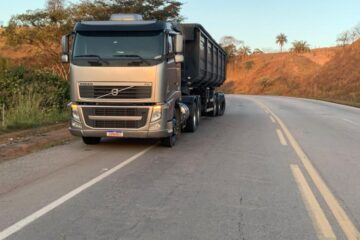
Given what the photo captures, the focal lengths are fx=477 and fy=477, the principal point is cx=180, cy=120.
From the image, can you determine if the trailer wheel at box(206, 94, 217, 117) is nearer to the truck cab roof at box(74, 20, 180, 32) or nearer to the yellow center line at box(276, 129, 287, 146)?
the yellow center line at box(276, 129, 287, 146)

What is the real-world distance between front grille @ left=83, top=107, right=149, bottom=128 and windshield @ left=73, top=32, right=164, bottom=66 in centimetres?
101

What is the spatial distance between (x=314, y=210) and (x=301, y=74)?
85.4 m

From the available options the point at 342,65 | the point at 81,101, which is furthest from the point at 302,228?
the point at 342,65

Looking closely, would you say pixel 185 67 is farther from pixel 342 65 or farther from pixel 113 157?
pixel 342 65

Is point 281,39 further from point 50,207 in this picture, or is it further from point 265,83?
point 50,207

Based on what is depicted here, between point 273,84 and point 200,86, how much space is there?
223 feet

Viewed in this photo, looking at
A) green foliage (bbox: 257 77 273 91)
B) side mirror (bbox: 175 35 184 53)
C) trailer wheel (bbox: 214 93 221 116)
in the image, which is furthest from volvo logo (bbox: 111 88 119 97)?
green foliage (bbox: 257 77 273 91)

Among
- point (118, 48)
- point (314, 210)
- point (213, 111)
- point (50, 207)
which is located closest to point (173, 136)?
point (118, 48)

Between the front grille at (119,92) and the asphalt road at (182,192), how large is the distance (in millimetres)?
1253

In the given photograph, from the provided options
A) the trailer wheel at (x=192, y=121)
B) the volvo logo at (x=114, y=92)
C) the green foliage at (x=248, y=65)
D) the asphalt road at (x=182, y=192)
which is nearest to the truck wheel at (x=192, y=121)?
the trailer wheel at (x=192, y=121)

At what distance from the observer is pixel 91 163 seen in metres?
9.21

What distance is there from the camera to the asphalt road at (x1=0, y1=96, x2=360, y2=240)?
5203 millimetres

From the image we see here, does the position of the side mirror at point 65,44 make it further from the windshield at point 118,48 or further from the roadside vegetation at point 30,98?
the roadside vegetation at point 30,98

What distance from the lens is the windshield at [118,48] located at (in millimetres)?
10547
